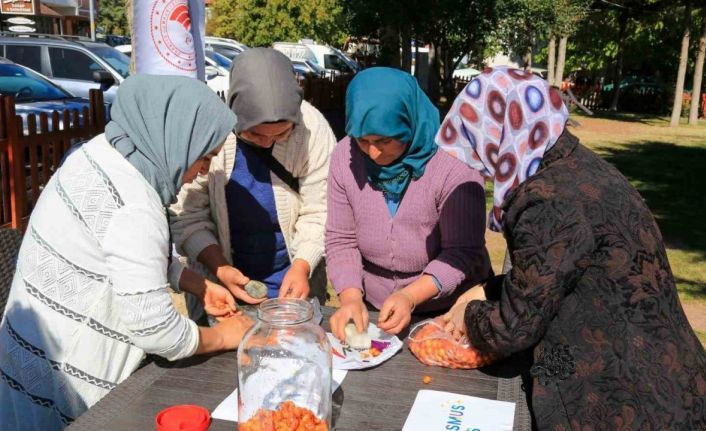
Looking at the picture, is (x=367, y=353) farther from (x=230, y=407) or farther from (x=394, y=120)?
(x=394, y=120)

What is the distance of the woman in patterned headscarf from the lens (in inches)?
68.1

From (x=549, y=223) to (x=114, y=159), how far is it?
3.81 feet

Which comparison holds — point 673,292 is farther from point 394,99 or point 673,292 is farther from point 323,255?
point 323,255

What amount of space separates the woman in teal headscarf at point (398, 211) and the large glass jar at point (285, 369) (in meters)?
0.40

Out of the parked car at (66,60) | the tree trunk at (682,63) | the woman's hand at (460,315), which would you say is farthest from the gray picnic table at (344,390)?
the tree trunk at (682,63)

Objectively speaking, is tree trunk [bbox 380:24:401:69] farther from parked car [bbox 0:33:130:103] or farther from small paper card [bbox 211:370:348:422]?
small paper card [bbox 211:370:348:422]

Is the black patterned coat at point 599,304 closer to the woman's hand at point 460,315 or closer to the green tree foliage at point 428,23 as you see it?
the woman's hand at point 460,315

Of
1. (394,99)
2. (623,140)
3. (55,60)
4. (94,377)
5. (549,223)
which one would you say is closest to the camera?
(549,223)

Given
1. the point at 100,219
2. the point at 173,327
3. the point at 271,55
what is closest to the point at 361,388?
the point at 173,327

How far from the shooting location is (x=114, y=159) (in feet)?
6.06

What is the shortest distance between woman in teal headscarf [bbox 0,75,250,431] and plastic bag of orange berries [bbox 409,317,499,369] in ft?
2.31

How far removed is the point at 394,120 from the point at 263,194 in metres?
0.73

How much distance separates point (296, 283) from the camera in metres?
2.57

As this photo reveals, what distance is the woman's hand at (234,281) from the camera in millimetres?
2529
